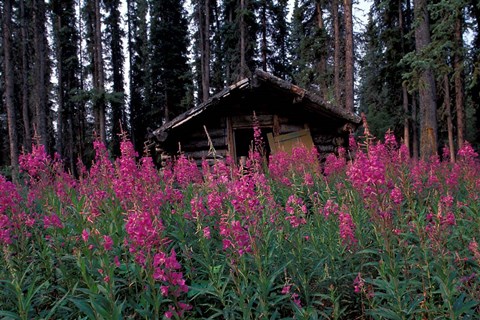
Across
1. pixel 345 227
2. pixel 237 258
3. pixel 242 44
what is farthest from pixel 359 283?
pixel 242 44

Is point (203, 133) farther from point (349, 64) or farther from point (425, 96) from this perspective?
point (349, 64)

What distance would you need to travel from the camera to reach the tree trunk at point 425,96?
468 inches

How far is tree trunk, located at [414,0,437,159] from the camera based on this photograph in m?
11.9

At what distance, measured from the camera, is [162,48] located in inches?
1330

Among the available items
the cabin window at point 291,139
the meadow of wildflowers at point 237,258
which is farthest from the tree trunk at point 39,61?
the meadow of wildflowers at point 237,258

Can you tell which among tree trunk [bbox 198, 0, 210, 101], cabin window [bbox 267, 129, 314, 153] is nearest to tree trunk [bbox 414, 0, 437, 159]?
cabin window [bbox 267, 129, 314, 153]

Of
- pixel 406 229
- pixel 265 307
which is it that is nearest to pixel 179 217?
pixel 265 307

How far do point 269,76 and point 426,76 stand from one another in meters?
5.67

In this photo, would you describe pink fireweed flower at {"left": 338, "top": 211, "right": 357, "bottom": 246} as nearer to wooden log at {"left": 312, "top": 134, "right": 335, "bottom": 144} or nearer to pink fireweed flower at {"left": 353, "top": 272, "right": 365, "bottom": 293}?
pink fireweed flower at {"left": 353, "top": 272, "right": 365, "bottom": 293}

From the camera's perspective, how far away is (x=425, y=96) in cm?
1229

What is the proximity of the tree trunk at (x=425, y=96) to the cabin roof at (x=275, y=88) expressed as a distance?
2.78 m

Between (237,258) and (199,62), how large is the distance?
32233 mm

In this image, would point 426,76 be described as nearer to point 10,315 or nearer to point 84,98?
point 10,315

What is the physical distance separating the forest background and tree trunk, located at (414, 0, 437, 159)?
0.15 ft
